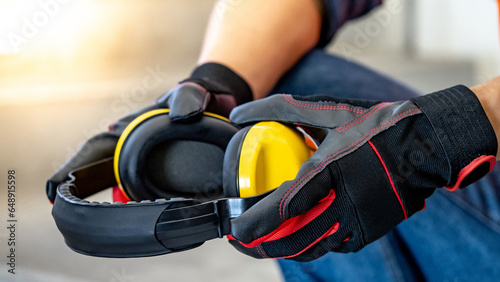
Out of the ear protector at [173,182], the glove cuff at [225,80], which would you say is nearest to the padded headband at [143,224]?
the ear protector at [173,182]

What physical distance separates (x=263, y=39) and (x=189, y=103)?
0.25m

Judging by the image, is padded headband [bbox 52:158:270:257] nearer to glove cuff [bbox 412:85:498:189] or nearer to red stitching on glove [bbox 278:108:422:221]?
red stitching on glove [bbox 278:108:422:221]

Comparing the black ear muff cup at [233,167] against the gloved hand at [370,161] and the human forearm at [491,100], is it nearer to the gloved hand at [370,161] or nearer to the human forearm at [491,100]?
the gloved hand at [370,161]

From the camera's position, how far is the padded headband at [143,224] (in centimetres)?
41

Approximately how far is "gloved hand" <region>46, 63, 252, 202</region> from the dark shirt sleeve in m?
0.21

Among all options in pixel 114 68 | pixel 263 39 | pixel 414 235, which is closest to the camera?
pixel 414 235

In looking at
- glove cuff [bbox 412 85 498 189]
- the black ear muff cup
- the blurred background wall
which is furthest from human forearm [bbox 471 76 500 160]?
the blurred background wall

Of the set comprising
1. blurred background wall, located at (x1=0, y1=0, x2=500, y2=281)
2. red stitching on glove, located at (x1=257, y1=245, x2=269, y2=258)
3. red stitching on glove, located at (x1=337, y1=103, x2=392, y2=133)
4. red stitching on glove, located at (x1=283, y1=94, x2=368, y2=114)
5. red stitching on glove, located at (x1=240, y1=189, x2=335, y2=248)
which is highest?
red stitching on glove, located at (x1=283, y1=94, x2=368, y2=114)

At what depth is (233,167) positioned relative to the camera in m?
0.47

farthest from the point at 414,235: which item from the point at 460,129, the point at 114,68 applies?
the point at 114,68

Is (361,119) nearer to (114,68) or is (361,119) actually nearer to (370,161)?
(370,161)

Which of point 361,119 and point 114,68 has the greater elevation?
point 361,119

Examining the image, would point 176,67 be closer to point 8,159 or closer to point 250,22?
point 8,159

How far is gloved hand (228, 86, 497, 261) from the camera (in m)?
0.45
